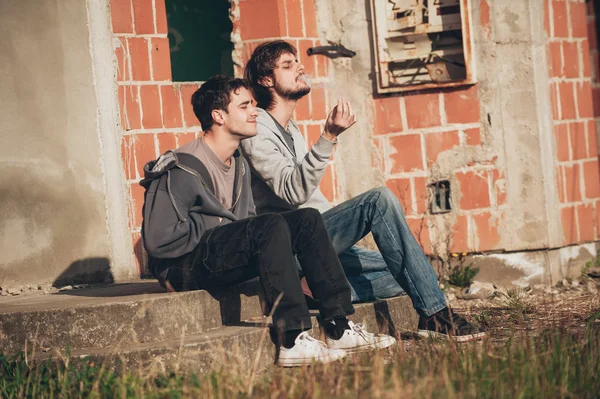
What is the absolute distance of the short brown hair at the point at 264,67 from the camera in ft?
17.4

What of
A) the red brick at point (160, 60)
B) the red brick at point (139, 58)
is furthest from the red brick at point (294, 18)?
the red brick at point (139, 58)

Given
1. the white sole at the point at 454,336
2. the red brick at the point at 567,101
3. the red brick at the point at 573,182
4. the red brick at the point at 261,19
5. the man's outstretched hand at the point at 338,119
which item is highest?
the red brick at the point at 261,19

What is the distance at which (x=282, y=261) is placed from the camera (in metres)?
4.31

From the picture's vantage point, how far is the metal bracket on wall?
6871mm

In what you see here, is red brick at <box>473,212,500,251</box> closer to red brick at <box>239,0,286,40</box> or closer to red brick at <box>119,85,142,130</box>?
red brick at <box>239,0,286,40</box>

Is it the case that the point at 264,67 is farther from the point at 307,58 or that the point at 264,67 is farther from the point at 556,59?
the point at 556,59

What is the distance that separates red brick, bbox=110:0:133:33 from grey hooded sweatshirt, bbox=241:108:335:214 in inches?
64.0

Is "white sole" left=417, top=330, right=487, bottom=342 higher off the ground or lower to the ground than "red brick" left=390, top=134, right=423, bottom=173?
lower

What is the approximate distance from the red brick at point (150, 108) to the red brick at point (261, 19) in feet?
2.61

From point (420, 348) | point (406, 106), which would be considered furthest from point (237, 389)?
point (406, 106)

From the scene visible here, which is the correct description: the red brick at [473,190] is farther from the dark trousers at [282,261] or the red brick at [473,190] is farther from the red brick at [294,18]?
the dark trousers at [282,261]

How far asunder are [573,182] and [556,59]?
0.90 metres

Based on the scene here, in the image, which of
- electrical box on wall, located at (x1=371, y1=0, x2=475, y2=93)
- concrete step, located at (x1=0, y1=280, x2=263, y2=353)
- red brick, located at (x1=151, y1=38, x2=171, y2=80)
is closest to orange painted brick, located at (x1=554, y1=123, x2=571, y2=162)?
electrical box on wall, located at (x1=371, y1=0, x2=475, y2=93)

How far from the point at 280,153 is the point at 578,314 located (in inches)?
77.3
